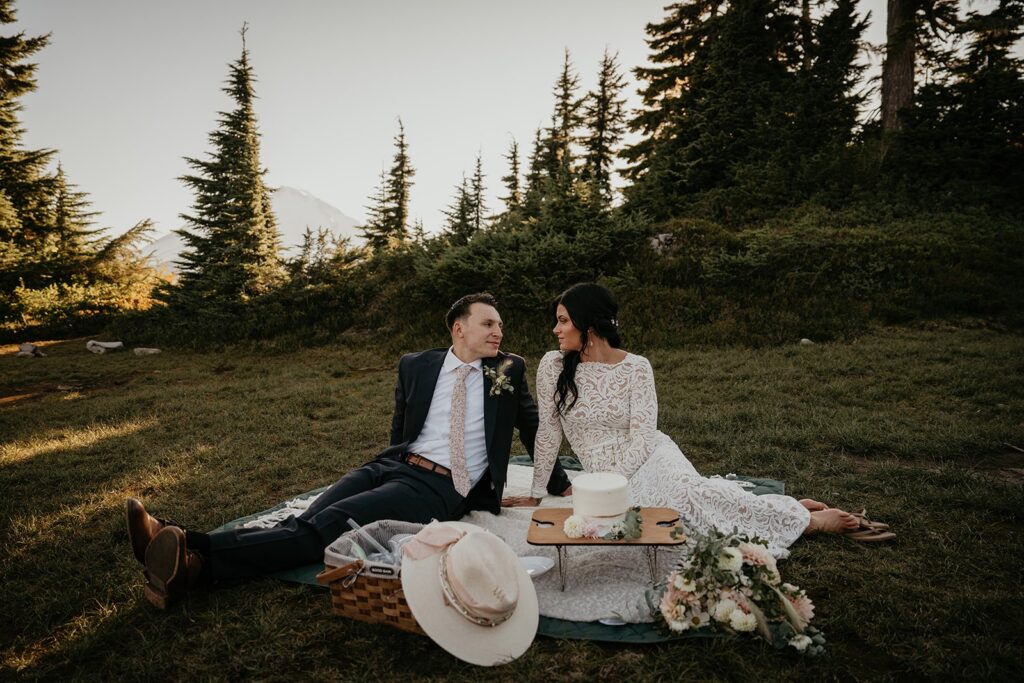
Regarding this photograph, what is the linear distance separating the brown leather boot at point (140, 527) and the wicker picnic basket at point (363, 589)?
98 cm

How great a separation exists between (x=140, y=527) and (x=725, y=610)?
128 inches

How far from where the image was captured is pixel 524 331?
12.5 m

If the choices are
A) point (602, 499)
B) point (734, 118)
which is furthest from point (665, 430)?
point (734, 118)

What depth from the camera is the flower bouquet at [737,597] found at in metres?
2.57

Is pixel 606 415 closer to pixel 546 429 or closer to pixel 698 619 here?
pixel 546 429

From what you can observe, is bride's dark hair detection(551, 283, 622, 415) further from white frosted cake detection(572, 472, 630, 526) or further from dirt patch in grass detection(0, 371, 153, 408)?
dirt patch in grass detection(0, 371, 153, 408)

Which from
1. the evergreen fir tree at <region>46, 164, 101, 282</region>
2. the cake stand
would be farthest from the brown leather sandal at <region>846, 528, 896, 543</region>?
the evergreen fir tree at <region>46, 164, 101, 282</region>

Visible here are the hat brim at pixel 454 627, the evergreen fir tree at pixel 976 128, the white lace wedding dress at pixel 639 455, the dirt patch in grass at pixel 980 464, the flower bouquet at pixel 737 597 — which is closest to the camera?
the hat brim at pixel 454 627

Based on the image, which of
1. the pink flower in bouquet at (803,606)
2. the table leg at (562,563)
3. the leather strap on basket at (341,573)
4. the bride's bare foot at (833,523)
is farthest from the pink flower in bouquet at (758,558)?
the leather strap on basket at (341,573)

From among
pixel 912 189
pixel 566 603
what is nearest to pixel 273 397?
pixel 566 603

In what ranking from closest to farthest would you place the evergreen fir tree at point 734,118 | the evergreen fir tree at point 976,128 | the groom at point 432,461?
1. the groom at point 432,461
2. the evergreen fir tree at point 976,128
3. the evergreen fir tree at point 734,118

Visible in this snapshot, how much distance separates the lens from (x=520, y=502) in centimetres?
443

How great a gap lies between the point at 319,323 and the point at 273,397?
6531mm

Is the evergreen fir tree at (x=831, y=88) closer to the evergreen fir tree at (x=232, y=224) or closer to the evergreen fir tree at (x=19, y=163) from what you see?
the evergreen fir tree at (x=232, y=224)
